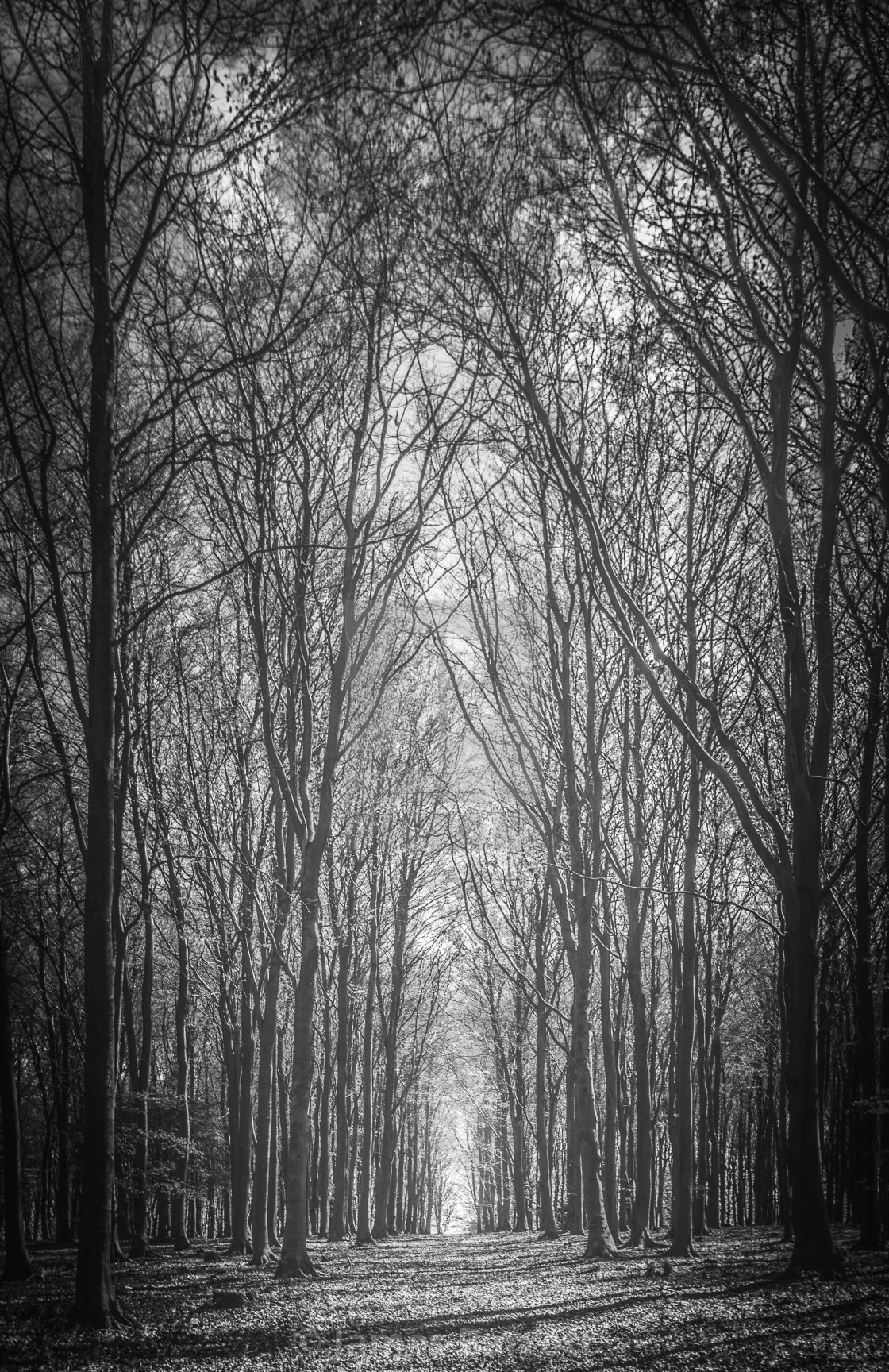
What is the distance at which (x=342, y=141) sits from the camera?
25.9 feet

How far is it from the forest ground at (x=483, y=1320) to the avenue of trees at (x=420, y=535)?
673 mm

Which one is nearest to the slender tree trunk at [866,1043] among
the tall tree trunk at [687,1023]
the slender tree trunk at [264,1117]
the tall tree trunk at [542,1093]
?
the tall tree trunk at [687,1023]

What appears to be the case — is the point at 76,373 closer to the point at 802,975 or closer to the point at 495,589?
the point at 495,589

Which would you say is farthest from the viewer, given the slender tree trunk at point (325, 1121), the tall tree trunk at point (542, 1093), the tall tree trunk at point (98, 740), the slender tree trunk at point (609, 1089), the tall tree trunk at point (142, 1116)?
the slender tree trunk at point (325, 1121)

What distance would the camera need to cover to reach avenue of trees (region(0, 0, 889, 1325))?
6.30 metres

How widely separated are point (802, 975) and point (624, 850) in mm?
8123

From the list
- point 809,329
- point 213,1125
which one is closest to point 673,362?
point 809,329

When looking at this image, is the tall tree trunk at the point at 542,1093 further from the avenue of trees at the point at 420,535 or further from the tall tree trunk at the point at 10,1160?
the tall tree trunk at the point at 10,1160

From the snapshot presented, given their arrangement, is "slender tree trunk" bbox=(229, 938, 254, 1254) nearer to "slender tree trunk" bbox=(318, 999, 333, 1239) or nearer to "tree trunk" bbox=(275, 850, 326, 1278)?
"tree trunk" bbox=(275, 850, 326, 1278)

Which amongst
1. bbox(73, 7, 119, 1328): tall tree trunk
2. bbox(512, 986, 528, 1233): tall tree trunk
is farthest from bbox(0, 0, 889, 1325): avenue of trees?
bbox(512, 986, 528, 1233): tall tree trunk

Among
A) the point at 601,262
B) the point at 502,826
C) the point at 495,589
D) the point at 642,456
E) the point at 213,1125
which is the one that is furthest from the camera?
the point at 213,1125

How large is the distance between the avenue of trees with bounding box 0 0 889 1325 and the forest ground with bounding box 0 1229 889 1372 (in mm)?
673

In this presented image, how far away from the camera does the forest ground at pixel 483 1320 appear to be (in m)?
5.68

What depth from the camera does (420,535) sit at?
35.6 ft
